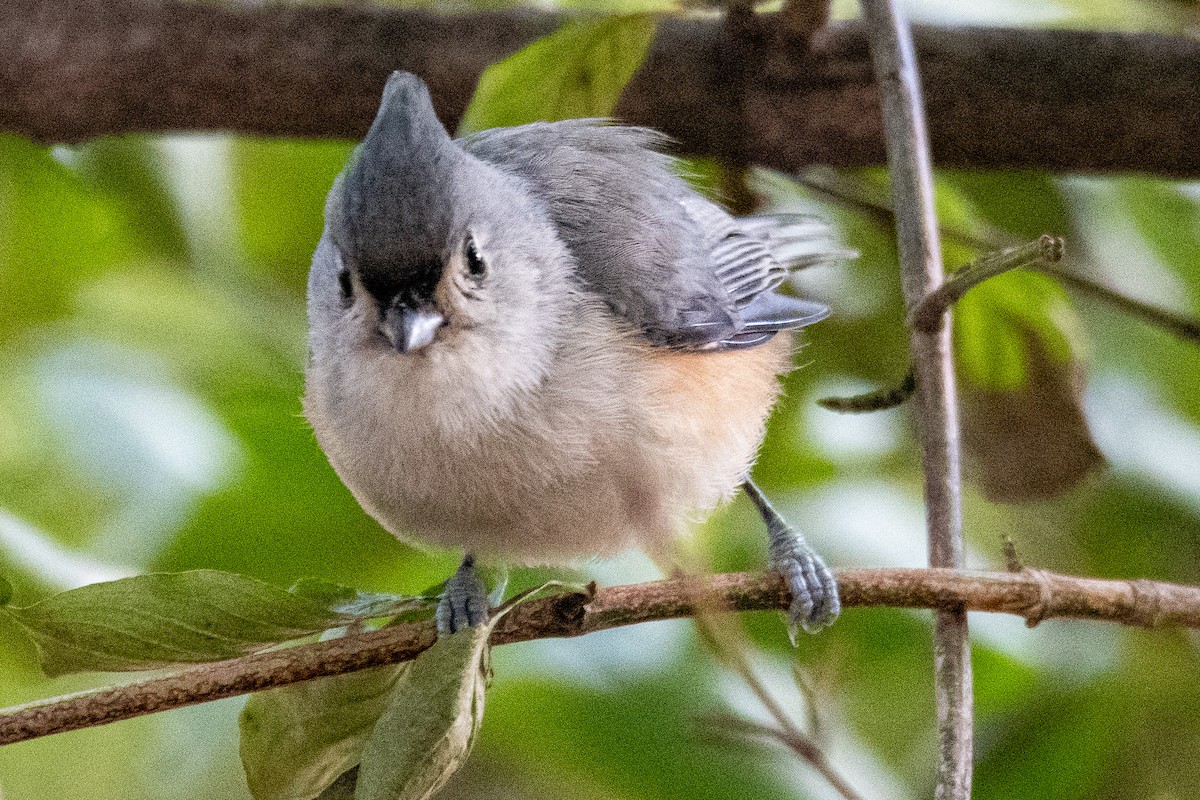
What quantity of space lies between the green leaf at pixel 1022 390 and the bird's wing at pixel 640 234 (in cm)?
19

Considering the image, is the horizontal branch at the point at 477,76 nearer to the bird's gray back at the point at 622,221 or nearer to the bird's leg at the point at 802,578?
the bird's gray back at the point at 622,221

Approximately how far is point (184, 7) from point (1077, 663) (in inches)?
44.7

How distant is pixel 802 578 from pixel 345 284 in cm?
43

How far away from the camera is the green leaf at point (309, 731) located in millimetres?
778

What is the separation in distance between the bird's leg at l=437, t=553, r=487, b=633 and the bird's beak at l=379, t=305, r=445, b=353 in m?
0.17

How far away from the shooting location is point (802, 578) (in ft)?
3.31

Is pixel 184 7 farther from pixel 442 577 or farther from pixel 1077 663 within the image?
pixel 1077 663

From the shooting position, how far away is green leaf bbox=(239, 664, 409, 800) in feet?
2.55

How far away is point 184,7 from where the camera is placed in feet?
4.28

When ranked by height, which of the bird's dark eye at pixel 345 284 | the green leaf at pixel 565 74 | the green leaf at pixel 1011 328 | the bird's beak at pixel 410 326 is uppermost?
the green leaf at pixel 565 74

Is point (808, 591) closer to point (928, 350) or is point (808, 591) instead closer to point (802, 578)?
point (802, 578)

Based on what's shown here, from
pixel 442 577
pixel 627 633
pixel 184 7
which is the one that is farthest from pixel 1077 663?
pixel 184 7

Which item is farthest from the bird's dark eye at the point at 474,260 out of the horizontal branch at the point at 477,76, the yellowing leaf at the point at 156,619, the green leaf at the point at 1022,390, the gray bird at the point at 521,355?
the green leaf at the point at 1022,390

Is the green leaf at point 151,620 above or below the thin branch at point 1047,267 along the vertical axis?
below
